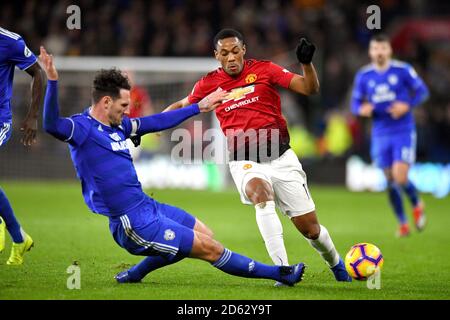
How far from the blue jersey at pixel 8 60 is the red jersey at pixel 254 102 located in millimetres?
1907

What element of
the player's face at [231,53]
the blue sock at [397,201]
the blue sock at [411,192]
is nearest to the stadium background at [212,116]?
the blue sock at [397,201]

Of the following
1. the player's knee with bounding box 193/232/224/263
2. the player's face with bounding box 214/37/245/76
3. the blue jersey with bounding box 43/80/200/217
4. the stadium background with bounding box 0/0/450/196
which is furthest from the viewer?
the stadium background with bounding box 0/0/450/196

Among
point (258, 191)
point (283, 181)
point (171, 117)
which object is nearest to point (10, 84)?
point (171, 117)

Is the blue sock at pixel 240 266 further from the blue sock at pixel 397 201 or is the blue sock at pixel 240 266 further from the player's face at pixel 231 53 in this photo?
the blue sock at pixel 397 201

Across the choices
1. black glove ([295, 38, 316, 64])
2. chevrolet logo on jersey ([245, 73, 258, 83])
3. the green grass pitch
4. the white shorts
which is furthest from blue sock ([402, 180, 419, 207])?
black glove ([295, 38, 316, 64])

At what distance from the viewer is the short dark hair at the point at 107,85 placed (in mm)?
6301

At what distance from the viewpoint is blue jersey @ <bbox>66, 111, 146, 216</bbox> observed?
20.4 feet

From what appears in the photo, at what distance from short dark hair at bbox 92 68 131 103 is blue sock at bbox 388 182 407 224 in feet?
20.9

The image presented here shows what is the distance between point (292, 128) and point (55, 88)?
14772 mm

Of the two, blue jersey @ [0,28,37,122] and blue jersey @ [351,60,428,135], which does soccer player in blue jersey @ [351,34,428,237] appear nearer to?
blue jersey @ [351,60,428,135]

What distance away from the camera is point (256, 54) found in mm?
21438

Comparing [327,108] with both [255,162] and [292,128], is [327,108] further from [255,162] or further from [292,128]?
[255,162]

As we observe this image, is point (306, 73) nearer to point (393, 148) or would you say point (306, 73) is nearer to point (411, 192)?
point (393, 148)

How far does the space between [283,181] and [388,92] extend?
535cm
